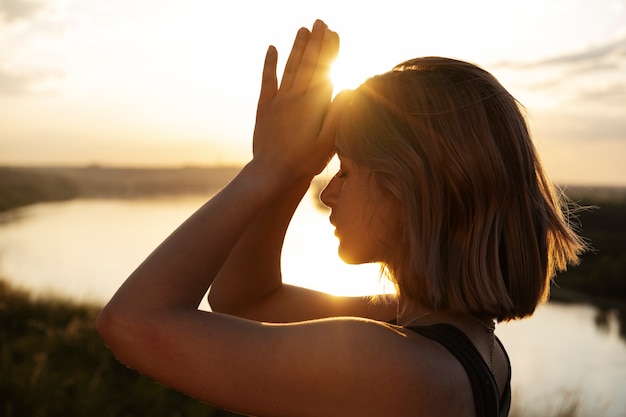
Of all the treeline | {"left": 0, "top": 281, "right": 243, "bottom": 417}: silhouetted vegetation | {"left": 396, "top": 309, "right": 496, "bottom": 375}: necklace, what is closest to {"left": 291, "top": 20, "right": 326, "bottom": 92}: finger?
{"left": 396, "top": 309, "right": 496, "bottom": 375}: necklace

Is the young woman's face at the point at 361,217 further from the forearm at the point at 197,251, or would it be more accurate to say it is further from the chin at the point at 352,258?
the forearm at the point at 197,251

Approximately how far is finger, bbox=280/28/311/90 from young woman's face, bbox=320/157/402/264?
0.25 m

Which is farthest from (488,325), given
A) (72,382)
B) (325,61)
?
(72,382)

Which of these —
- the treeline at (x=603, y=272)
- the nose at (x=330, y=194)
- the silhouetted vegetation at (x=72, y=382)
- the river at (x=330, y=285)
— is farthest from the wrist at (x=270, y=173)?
the treeline at (x=603, y=272)

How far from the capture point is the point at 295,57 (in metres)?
1.62

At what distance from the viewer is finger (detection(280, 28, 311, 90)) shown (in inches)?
63.9

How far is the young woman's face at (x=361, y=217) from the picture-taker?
1573 millimetres

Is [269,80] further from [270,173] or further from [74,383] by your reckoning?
[74,383]

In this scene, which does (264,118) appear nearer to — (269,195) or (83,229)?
(269,195)

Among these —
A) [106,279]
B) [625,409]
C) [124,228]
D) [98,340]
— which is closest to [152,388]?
[98,340]

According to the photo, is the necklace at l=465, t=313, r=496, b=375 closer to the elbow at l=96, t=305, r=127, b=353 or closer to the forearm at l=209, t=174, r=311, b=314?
the forearm at l=209, t=174, r=311, b=314

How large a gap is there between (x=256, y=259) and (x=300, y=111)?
1.72 feet

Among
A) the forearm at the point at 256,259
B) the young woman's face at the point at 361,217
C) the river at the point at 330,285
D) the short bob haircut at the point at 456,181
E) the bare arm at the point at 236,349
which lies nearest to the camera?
the bare arm at the point at 236,349

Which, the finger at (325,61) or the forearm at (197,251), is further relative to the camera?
the finger at (325,61)
